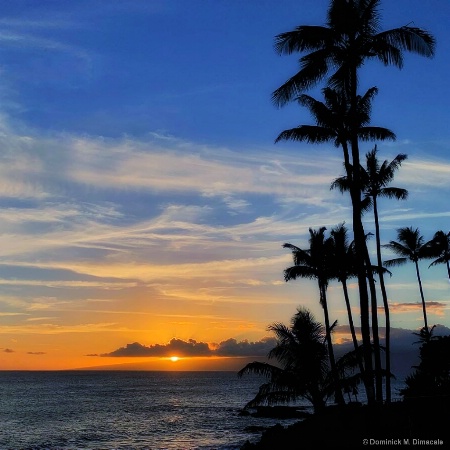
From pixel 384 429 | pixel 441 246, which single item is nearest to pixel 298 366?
pixel 384 429

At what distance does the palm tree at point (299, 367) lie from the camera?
31922 mm

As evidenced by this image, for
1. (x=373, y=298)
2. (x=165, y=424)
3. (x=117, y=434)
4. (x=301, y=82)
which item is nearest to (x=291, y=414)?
(x=165, y=424)

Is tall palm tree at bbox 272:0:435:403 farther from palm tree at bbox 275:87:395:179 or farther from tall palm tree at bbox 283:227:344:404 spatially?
tall palm tree at bbox 283:227:344:404

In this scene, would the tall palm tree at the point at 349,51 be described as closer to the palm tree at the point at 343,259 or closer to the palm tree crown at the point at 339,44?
the palm tree crown at the point at 339,44

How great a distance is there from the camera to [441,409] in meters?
15.7

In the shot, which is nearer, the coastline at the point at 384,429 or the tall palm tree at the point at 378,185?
the coastline at the point at 384,429

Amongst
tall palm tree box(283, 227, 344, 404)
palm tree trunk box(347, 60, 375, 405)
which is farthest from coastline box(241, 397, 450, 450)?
tall palm tree box(283, 227, 344, 404)

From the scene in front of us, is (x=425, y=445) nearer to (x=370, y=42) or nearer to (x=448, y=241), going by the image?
(x=370, y=42)

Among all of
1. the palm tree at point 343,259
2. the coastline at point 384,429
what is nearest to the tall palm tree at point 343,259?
the palm tree at point 343,259

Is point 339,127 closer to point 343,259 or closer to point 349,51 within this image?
point 349,51

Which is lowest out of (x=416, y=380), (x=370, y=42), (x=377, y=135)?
(x=416, y=380)

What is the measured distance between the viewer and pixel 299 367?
107ft

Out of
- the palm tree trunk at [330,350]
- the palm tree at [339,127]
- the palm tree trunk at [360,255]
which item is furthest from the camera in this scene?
the palm tree trunk at [330,350]

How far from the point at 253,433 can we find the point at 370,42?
38407 millimetres
